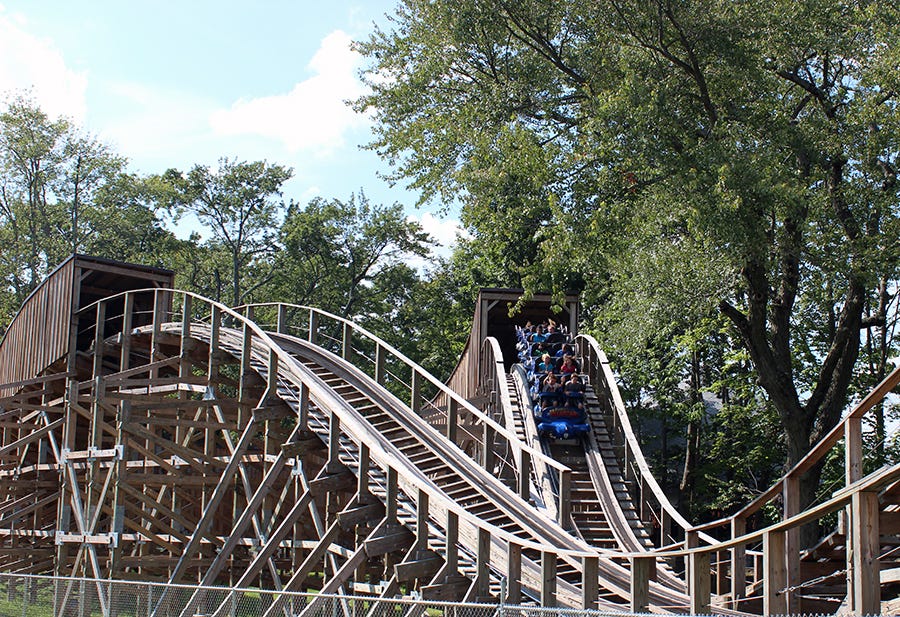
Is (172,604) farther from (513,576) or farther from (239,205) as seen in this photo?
(239,205)

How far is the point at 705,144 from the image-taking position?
16.0 meters

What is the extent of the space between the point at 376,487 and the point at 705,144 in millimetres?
7925

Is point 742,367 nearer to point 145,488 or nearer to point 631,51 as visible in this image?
point 631,51

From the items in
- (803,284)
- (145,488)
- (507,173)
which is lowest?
(145,488)

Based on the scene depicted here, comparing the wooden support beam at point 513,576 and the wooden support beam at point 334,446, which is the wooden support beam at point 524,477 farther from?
the wooden support beam at point 513,576

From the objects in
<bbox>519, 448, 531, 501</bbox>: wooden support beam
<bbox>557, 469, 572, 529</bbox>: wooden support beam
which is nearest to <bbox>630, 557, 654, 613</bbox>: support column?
<bbox>557, 469, 572, 529</bbox>: wooden support beam

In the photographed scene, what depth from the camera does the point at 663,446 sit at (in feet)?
106

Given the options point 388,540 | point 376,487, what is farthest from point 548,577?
point 376,487

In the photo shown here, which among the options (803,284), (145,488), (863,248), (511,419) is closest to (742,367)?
(803,284)

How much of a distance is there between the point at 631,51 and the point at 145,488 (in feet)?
37.7

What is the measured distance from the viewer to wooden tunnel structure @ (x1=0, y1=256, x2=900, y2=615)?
8867 millimetres

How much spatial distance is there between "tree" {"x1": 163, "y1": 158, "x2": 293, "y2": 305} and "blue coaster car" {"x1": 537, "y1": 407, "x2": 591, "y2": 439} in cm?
2655

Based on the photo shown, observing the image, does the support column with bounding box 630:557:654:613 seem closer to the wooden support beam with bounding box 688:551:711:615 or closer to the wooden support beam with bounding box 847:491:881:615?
the wooden support beam with bounding box 688:551:711:615

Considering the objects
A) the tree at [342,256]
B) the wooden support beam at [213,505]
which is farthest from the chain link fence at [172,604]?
the tree at [342,256]
